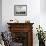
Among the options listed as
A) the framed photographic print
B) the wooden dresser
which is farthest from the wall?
the wooden dresser

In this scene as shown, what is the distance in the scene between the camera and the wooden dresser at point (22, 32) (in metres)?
5.52

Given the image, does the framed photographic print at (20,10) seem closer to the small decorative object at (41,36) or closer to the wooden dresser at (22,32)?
the wooden dresser at (22,32)

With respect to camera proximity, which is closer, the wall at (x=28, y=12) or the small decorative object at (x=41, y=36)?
the small decorative object at (x=41, y=36)

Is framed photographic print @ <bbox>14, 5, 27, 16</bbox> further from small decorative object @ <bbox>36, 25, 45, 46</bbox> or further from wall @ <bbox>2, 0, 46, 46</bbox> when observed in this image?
small decorative object @ <bbox>36, 25, 45, 46</bbox>

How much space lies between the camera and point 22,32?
220 inches

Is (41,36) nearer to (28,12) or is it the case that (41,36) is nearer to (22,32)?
(22,32)

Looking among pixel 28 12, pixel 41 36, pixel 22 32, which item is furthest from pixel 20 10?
pixel 41 36

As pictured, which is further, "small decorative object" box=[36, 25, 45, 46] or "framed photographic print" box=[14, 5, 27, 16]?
"framed photographic print" box=[14, 5, 27, 16]

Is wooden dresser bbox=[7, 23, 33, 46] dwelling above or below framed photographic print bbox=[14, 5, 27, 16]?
below

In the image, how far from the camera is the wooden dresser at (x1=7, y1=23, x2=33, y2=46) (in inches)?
217

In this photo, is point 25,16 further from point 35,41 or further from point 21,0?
point 35,41

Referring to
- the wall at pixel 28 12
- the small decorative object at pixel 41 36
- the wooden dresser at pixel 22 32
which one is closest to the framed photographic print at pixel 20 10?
the wall at pixel 28 12

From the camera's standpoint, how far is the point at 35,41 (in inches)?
227

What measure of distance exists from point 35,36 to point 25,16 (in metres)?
0.91
